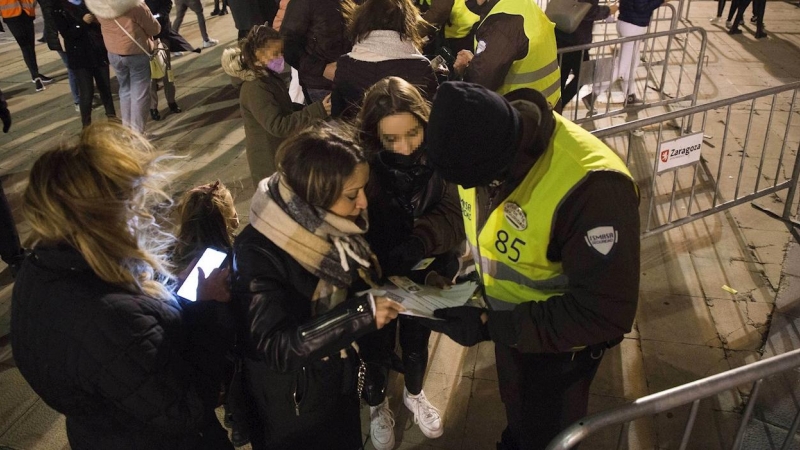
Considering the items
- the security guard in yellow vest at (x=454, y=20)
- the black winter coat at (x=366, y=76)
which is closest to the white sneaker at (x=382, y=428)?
the black winter coat at (x=366, y=76)

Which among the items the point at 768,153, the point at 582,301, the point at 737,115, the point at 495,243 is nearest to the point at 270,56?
the point at 495,243

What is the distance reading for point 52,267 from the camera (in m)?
1.67

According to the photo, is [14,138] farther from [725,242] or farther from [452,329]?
[725,242]

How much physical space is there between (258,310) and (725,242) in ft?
12.8

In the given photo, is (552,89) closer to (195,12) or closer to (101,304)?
(101,304)

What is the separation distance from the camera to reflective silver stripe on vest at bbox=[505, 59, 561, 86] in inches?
155

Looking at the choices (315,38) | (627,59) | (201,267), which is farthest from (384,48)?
(627,59)

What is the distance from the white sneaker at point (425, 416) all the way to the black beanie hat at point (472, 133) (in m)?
1.69

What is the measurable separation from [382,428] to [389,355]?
0.52m

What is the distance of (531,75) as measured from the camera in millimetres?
3945

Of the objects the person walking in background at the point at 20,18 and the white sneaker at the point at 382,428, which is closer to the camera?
the white sneaker at the point at 382,428

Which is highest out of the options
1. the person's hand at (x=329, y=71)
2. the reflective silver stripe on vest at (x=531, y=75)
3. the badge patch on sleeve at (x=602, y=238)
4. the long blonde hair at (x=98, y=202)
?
the long blonde hair at (x=98, y=202)

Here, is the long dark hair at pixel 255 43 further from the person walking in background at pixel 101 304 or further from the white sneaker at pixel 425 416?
the white sneaker at pixel 425 416

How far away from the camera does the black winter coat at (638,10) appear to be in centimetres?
641
